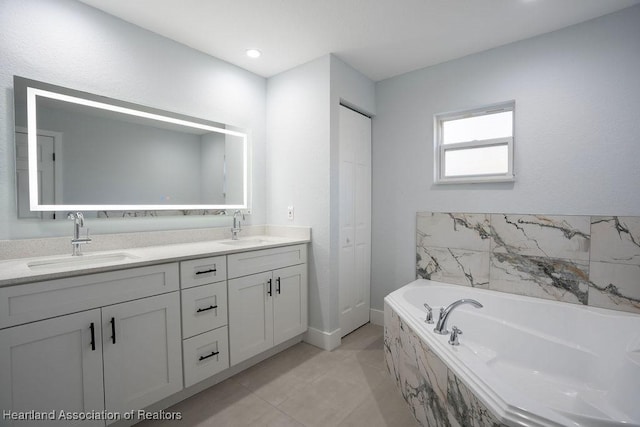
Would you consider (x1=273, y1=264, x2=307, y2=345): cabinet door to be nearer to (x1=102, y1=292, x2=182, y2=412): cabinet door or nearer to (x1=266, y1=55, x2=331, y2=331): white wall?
(x1=266, y1=55, x2=331, y2=331): white wall

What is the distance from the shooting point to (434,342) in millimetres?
1463

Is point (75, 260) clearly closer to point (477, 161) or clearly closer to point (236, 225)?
point (236, 225)

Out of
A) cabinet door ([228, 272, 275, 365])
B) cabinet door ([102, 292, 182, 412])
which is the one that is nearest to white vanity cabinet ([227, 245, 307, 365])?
cabinet door ([228, 272, 275, 365])

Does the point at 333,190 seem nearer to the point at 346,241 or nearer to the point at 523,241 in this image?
the point at 346,241

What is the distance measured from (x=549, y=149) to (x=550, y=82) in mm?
495

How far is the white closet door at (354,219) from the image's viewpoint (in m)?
2.71

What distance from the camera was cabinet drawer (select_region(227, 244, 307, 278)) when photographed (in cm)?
200

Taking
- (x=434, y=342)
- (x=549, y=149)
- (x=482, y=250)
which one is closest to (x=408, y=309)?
(x=434, y=342)

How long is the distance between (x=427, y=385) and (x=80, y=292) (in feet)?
5.71

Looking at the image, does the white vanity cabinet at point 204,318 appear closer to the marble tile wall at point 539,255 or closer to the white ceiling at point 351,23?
the white ceiling at point 351,23

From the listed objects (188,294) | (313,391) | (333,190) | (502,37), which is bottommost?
(313,391)

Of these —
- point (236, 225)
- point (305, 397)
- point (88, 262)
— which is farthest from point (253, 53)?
point (305, 397)

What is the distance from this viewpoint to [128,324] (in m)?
1.50

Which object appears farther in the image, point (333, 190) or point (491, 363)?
point (333, 190)
